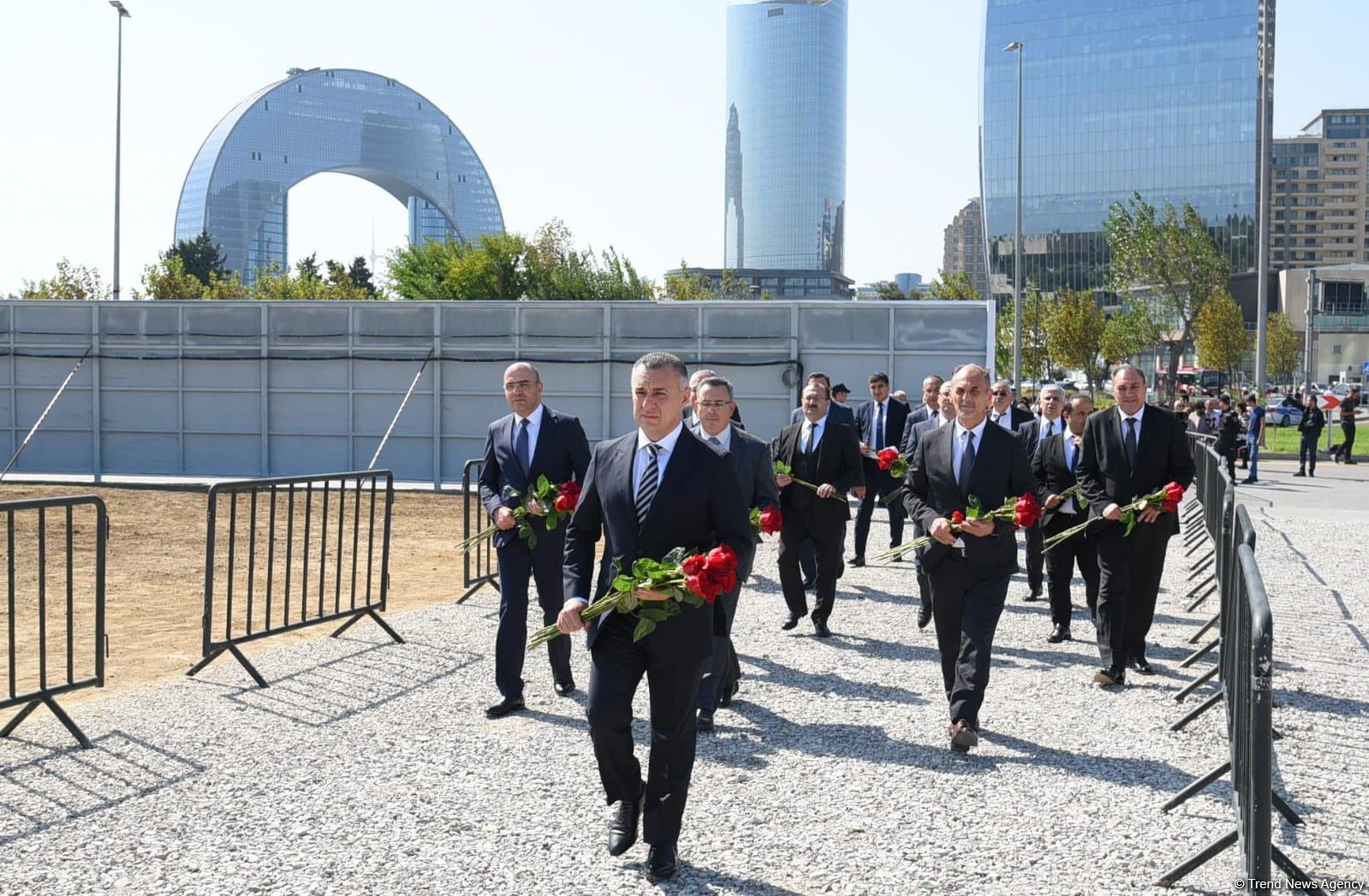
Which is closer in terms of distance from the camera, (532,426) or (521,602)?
(521,602)

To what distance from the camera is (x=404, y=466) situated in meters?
22.3

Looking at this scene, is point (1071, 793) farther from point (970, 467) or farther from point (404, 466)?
point (404, 466)

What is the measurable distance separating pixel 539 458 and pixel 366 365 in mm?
15605

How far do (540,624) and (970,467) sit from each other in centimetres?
405

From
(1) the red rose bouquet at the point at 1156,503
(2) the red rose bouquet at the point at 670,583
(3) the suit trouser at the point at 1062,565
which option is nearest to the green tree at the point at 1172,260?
(3) the suit trouser at the point at 1062,565

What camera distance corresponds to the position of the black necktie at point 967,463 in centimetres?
682

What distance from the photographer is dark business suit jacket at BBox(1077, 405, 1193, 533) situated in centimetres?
819

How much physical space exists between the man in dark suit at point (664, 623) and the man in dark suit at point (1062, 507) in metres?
5.31

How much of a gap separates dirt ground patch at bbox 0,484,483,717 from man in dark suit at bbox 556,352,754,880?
3.65m

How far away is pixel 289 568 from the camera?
27.8 feet

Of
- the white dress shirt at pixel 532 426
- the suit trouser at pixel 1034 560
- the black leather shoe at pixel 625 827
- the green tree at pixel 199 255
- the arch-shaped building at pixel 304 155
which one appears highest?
the arch-shaped building at pixel 304 155

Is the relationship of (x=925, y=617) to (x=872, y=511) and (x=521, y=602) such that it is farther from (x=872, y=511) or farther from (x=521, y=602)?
(x=872, y=511)

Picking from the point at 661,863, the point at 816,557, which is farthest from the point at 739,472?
the point at 816,557

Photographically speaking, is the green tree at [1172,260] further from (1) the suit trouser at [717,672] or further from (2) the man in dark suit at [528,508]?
(1) the suit trouser at [717,672]
